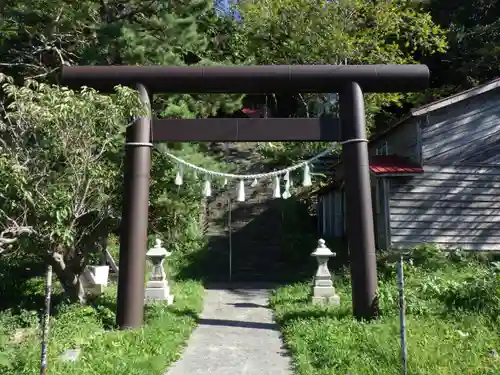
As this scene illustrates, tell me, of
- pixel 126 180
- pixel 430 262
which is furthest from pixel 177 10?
pixel 430 262

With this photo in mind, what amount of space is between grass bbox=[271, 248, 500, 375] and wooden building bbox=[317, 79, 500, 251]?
10.0 feet

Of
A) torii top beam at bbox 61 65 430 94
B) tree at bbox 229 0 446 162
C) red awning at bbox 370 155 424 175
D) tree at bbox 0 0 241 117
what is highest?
tree at bbox 229 0 446 162

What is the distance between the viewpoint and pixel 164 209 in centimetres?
1475

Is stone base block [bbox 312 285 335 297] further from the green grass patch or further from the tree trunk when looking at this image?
the tree trunk

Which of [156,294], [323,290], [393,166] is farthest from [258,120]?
[393,166]

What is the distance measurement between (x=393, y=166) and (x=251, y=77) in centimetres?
703

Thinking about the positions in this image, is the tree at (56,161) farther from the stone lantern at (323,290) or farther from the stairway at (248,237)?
the stairway at (248,237)

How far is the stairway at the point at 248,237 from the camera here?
17.1 m

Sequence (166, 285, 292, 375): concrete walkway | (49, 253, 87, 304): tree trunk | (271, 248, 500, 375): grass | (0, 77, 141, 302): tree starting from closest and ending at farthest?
(271, 248, 500, 375): grass, (166, 285, 292, 375): concrete walkway, (0, 77, 141, 302): tree, (49, 253, 87, 304): tree trunk

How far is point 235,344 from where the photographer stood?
778 cm

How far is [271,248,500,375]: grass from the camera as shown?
599cm

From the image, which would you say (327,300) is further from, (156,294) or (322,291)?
(156,294)

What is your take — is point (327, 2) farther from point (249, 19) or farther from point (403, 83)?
point (403, 83)

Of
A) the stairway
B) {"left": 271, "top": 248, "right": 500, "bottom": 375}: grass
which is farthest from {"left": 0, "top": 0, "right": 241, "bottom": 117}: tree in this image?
{"left": 271, "top": 248, "right": 500, "bottom": 375}: grass
